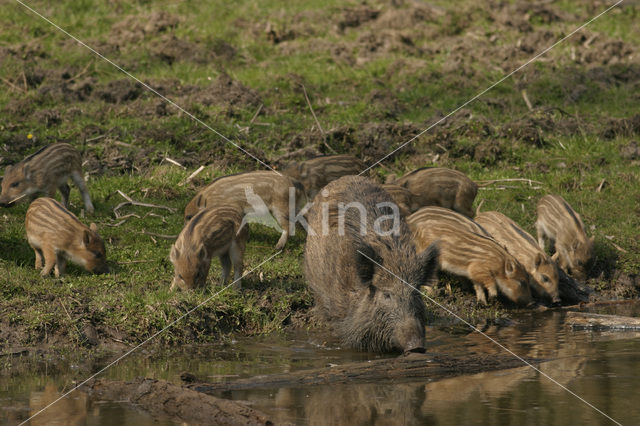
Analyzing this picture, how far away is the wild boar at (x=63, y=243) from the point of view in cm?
824

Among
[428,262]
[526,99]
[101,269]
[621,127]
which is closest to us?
[428,262]

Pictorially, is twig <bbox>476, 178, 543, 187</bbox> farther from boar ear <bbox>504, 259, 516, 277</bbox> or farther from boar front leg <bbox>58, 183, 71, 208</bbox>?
boar front leg <bbox>58, 183, 71, 208</bbox>

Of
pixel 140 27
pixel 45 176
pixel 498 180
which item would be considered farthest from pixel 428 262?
pixel 140 27

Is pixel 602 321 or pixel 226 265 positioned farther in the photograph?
pixel 226 265

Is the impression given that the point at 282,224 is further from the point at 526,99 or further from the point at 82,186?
the point at 526,99

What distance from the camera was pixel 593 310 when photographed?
8391 millimetres

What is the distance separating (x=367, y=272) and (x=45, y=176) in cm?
477

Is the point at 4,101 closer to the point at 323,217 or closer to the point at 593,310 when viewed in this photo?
the point at 323,217

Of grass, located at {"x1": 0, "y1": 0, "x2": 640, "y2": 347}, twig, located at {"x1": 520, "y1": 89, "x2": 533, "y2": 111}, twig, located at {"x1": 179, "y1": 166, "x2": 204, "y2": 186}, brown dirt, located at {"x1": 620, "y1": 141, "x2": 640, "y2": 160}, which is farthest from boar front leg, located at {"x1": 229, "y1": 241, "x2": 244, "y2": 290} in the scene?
twig, located at {"x1": 520, "y1": 89, "x2": 533, "y2": 111}

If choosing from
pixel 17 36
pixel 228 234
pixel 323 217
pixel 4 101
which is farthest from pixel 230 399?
pixel 17 36

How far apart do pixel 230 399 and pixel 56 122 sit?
8.46 meters

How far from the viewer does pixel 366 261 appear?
669 centimetres

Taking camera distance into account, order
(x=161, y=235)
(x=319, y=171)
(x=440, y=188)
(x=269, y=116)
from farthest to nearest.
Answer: (x=269, y=116)
(x=319, y=171)
(x=440, y=188)
(x=161, y=235)

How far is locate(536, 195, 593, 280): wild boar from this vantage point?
8977 millimetres
